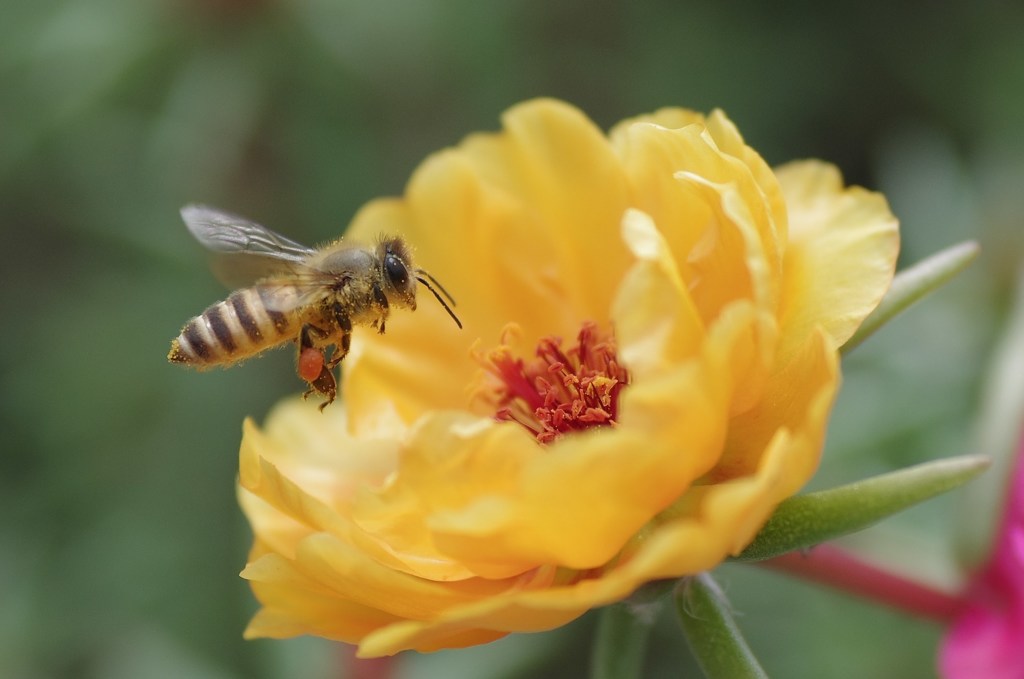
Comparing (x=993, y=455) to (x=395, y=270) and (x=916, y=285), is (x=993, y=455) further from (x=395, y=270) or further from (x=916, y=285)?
(x=395, y=270)

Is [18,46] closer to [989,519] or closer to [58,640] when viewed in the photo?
[58,640]

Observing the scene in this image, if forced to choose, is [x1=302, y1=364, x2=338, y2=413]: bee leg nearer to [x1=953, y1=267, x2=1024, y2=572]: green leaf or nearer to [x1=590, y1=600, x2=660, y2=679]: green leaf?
[x1=590, y1=600, x2=660, y2=679]: green leaf

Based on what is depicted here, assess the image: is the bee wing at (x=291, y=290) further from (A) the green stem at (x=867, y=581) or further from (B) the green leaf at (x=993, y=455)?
(B) the green leaf at (x=993, y=455)

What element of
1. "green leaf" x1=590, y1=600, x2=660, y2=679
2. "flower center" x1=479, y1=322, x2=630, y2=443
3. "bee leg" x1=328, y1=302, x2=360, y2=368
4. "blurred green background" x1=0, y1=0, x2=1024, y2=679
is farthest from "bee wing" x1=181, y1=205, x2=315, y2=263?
"blurred green background" x1=0, y1=0, x2=1024, y2=679

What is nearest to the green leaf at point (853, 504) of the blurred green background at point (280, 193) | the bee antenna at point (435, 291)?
the bee antenna at point (435, 291)

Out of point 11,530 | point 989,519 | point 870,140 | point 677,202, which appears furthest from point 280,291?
point 870,140
